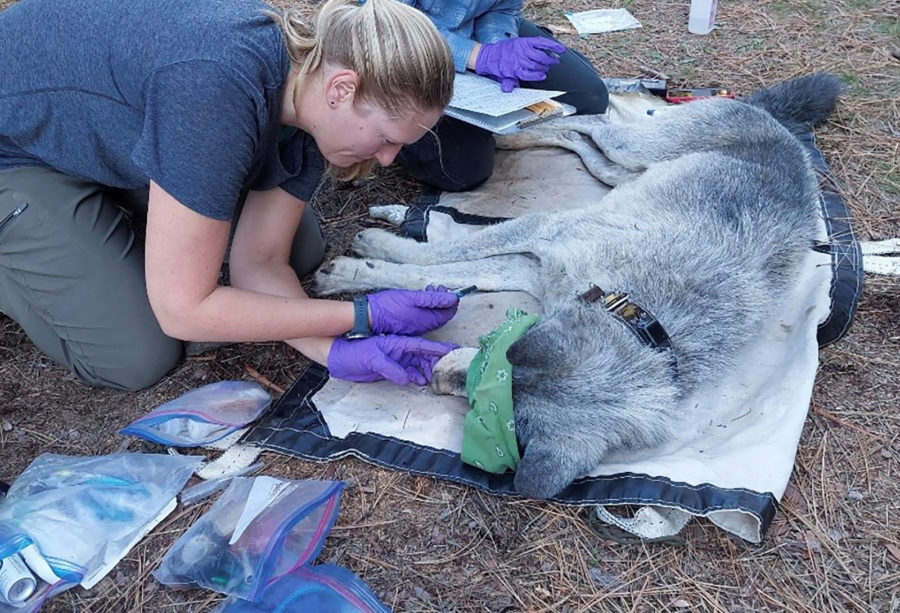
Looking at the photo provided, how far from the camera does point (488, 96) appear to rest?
4.05 meters

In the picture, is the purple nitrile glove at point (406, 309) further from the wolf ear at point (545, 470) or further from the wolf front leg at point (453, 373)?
→ the wolf ear at point (545, 470)

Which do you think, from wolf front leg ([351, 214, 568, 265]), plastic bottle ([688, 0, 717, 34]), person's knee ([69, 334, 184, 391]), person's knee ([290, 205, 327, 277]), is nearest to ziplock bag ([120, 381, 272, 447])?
person's knee ([69, 334, 184, 391])

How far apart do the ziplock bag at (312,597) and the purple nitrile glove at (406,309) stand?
3.77 ft

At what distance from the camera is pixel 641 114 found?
5.08 meters

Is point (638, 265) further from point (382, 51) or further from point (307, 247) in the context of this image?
point (307, 247)

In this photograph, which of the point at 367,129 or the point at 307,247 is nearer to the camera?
the point at 367,129

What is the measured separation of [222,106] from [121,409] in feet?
5.17

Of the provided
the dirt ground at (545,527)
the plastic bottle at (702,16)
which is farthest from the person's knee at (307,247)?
the plastic bottle at (702,16)

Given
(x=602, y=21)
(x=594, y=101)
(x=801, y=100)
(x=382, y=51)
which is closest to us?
→ (x=382, y=51)

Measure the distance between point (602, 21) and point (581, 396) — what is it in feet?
14.7

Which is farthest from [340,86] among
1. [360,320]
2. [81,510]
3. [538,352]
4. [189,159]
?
[81,510]

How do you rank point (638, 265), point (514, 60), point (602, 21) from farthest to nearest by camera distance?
point (602, 21)
point (514, 60)
point (638, 265)

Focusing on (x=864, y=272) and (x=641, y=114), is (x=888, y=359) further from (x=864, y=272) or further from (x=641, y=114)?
(x=641, y=114)

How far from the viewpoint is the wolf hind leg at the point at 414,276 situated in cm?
380
